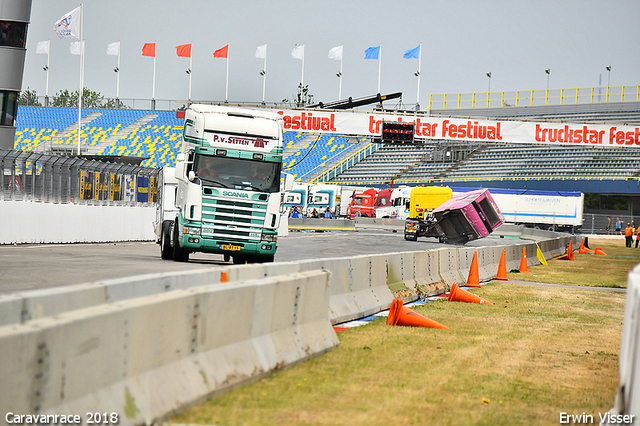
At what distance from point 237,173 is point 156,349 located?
13.3m

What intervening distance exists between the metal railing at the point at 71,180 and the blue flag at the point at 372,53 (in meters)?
36.9

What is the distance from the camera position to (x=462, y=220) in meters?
41.5

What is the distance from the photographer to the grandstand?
6762 centimetres

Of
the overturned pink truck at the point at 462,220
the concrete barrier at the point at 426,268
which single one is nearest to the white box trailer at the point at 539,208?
the overturned pink truck at the point at 462,220

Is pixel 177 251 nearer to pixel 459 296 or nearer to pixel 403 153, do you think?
pixel 459 296

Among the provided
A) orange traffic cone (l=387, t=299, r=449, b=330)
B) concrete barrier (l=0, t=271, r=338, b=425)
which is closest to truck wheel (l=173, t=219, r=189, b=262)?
orange traffic cone (l=387, t=299, r=449, b=330)

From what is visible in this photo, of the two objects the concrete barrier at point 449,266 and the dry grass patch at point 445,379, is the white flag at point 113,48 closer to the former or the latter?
the concrete barrier at point 449,266

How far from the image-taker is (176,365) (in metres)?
6.05

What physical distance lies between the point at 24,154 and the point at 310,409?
2066 centimetres

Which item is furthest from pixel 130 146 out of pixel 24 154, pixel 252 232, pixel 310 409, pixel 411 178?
pixel 310 409

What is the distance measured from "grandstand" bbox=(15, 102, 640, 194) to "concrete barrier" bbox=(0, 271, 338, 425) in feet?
191

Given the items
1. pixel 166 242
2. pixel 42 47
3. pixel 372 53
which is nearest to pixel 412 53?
pixel 372 53

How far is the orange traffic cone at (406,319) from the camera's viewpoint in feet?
37.8

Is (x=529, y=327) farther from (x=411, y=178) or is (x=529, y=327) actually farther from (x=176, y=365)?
(x=411, y=178)
